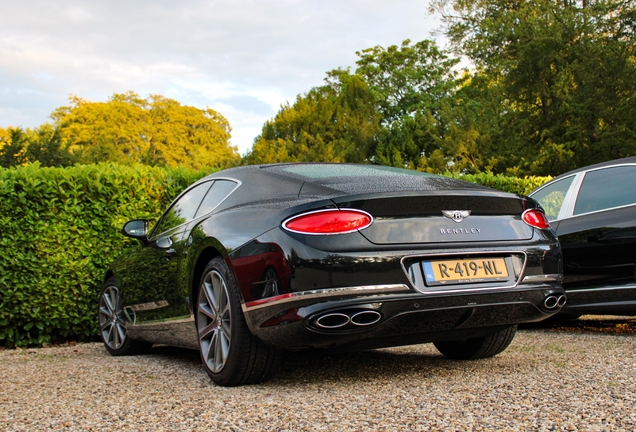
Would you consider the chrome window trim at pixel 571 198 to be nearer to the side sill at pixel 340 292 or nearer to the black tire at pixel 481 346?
the black tire at pixel 481 346

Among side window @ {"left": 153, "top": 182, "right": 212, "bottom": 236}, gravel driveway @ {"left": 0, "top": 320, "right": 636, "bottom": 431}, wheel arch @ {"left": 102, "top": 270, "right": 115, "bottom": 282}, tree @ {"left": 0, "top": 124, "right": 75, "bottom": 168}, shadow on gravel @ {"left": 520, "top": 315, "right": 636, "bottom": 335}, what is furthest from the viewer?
tree @ {"left": 0, "top": 124, "right": 75, "bottom": 168}

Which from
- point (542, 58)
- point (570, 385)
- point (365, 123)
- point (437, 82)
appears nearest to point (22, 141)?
point (570, 385)

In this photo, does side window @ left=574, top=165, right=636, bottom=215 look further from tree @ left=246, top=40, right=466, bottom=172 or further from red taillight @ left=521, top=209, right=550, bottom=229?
tree @ left=246, top=40, right=466, bottom=172

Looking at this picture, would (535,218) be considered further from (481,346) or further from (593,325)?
(593,325)

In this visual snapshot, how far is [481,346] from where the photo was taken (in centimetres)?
495

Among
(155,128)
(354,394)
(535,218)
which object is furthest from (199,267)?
(155,128)

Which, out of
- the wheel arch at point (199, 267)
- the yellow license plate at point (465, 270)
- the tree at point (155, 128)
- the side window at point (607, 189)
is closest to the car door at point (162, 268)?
the wheel arch at point (199, 267)

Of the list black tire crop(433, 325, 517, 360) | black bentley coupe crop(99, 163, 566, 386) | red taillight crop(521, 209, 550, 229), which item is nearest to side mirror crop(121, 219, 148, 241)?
black bentley coupe crop(99, 163, 566, 386)

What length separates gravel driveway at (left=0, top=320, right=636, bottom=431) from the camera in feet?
10.4

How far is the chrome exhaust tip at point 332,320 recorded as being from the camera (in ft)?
12.0

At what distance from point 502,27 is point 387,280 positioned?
3162cm

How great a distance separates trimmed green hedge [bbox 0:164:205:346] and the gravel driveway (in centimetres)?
164

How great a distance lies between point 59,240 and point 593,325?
5984 millimetres

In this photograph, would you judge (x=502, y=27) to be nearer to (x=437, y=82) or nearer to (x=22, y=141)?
(x=437, y=82)
